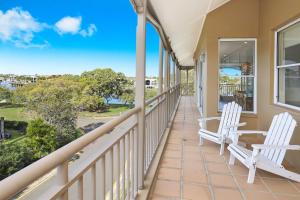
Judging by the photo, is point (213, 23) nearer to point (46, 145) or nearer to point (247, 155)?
point (247, 155)

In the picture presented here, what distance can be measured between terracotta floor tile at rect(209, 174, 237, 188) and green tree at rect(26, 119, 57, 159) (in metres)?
2.35

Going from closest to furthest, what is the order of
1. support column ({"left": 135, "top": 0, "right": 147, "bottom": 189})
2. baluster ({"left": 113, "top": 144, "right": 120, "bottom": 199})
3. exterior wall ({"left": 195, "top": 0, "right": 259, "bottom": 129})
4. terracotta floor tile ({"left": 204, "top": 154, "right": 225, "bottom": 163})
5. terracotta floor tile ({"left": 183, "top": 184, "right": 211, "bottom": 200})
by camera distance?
baluster ({"left": 113, "top": 144, "right": 120, "bottom": 199})
support column ({"left": 135, "top": 0, "right": 147, "bottom": 189})
terracotta floor tile ({"left": 183, "top": 184, "right": 211, "bottom": 200})
terracotta floor tile ({"left": 204, "top": 154, "right": 225, "bottom": 163})
exterior wall ({"left": 195, "top": 0, "right": 259, "bottom": 129})

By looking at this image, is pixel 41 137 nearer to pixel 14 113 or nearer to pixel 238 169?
pixel 14 113

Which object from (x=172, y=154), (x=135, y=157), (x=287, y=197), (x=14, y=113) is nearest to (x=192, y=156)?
(x=172, y=154)

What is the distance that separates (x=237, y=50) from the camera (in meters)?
5.18

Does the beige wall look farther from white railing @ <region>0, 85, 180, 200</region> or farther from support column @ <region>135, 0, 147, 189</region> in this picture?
white railing @ <region>0, 85, 180, 200</region>

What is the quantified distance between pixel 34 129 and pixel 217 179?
259 centimetres

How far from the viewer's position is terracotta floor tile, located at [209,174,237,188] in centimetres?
293

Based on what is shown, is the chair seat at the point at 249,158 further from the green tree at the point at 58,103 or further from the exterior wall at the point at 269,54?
the green tree at the point at 58,103

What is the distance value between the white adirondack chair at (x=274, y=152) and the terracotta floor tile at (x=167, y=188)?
91 centimetres

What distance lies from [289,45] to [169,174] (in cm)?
261

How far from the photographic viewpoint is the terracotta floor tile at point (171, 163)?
11.6ft

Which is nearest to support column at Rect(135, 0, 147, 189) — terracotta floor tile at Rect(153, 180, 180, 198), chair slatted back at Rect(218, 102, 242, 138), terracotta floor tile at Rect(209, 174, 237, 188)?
terracotta floor tile at Rect(153, 180, 180, 198)

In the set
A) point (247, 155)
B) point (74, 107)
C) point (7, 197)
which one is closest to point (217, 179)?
point (247, 155)
